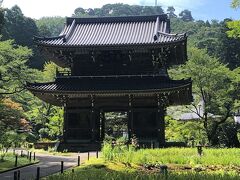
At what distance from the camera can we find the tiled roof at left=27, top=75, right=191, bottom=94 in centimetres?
3062

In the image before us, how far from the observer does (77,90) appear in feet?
102

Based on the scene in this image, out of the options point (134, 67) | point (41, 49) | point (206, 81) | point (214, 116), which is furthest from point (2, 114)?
point (214, 116)

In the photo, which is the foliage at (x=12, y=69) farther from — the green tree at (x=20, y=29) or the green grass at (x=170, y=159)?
the green tree at (x=20, y=29)

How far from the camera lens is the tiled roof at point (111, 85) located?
100 feet

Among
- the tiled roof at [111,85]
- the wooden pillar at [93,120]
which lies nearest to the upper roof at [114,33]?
the tiled roof at [111,85]

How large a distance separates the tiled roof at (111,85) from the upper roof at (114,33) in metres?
2.95

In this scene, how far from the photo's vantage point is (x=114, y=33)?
124 ft

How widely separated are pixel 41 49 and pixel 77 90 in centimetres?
594

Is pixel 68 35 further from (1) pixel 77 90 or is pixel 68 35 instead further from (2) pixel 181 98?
(2) pixel 181 98

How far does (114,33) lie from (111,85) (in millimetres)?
7613

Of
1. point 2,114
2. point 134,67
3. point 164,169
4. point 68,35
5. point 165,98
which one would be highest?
point 68,35

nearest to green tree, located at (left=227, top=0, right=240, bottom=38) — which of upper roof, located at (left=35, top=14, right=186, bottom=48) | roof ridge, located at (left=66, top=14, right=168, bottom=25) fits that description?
upper roof, located at (left=35, top=14, right=186, bottom=48)

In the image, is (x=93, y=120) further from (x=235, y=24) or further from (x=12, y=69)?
(x=235, y=24)

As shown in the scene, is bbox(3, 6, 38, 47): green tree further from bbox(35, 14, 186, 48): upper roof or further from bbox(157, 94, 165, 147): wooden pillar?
Answer: bbox(157, 94, 165, 147): wooden pillar
